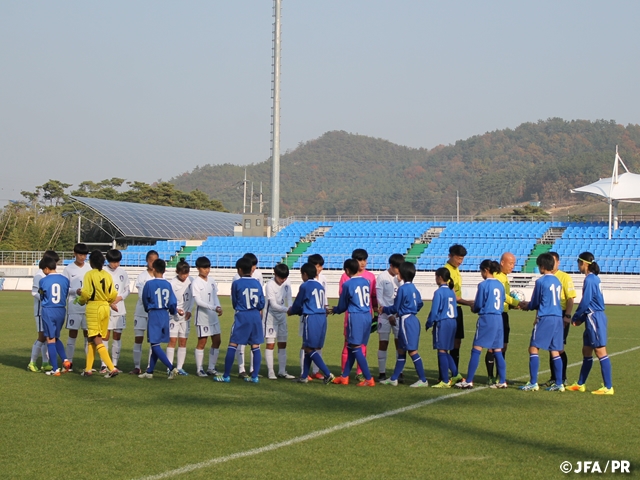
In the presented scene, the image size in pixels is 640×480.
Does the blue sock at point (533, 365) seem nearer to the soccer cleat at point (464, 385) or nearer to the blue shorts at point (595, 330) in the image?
the blue shorts at point (595, 330)

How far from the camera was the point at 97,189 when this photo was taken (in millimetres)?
96812

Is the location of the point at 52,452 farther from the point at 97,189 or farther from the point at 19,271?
the point at 97,189

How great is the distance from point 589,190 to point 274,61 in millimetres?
19928

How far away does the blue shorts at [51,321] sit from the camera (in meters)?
11.5

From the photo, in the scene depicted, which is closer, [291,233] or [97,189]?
[291,233]

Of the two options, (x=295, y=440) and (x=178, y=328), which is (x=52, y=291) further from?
(x=295, y=440)

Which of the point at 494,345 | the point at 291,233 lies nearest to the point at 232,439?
the point at 494,345

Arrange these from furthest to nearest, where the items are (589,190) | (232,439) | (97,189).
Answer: (97,189), (589,190), (232,439)

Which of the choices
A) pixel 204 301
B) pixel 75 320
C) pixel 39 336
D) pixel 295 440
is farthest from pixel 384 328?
pixel 39 336

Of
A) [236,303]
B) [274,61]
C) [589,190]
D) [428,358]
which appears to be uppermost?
[274,61]

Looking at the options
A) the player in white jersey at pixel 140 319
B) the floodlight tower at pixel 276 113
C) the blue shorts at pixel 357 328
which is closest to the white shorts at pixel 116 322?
the player in white jersey at pixel 140 319

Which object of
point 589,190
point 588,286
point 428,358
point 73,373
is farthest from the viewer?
point 589,190

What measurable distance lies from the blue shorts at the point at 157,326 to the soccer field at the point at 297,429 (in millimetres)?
605

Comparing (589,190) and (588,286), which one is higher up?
(589,190)
